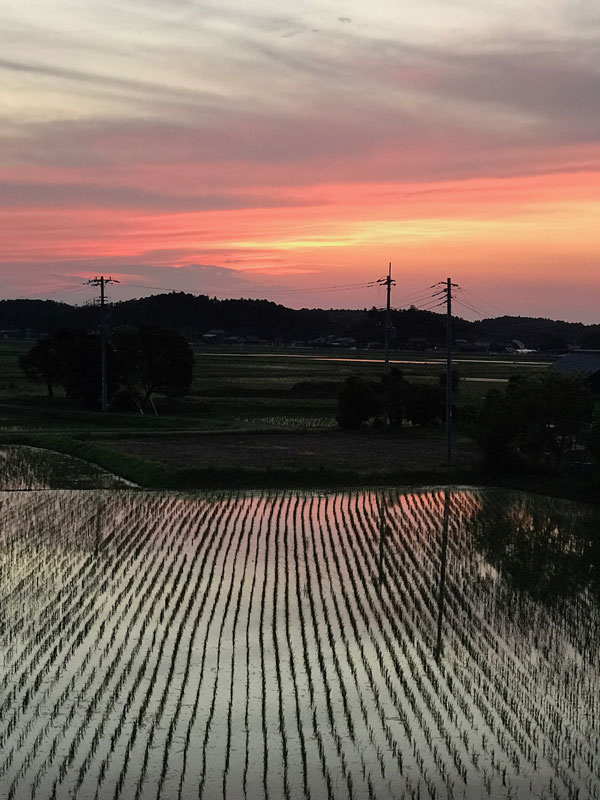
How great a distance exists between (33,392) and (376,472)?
50914 mm

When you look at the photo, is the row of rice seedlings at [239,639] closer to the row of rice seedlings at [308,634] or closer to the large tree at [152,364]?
the row of rice seedlings at [308,634]

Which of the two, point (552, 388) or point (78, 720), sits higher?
point (552, 388)

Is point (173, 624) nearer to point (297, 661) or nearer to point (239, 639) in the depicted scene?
point (239, 639)

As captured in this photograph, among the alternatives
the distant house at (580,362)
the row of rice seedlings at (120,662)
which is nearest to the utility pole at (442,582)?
the row of rice seedlings at (120,662)

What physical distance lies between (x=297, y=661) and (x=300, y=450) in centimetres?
3112

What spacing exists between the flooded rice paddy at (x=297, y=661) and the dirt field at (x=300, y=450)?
12591 millimetres

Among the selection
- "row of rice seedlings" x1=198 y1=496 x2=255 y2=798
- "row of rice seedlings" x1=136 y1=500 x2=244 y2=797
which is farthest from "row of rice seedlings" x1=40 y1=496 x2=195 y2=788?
"row of rice seedlings" x1=198 y1=496 x2=255 y2=798

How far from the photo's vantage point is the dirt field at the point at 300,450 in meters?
41.3

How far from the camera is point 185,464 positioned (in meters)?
40.4

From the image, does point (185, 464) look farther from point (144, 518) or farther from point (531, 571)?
point (531, 571)

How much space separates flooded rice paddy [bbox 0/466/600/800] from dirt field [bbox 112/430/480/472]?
1259cm

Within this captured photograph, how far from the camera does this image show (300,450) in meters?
46.5

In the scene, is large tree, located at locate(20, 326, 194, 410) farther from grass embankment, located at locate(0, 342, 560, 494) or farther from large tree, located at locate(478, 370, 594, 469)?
large tree, located at locate(478, 370, 594, 469)

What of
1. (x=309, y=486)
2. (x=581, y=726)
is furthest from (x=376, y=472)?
(x=581, y=726)
